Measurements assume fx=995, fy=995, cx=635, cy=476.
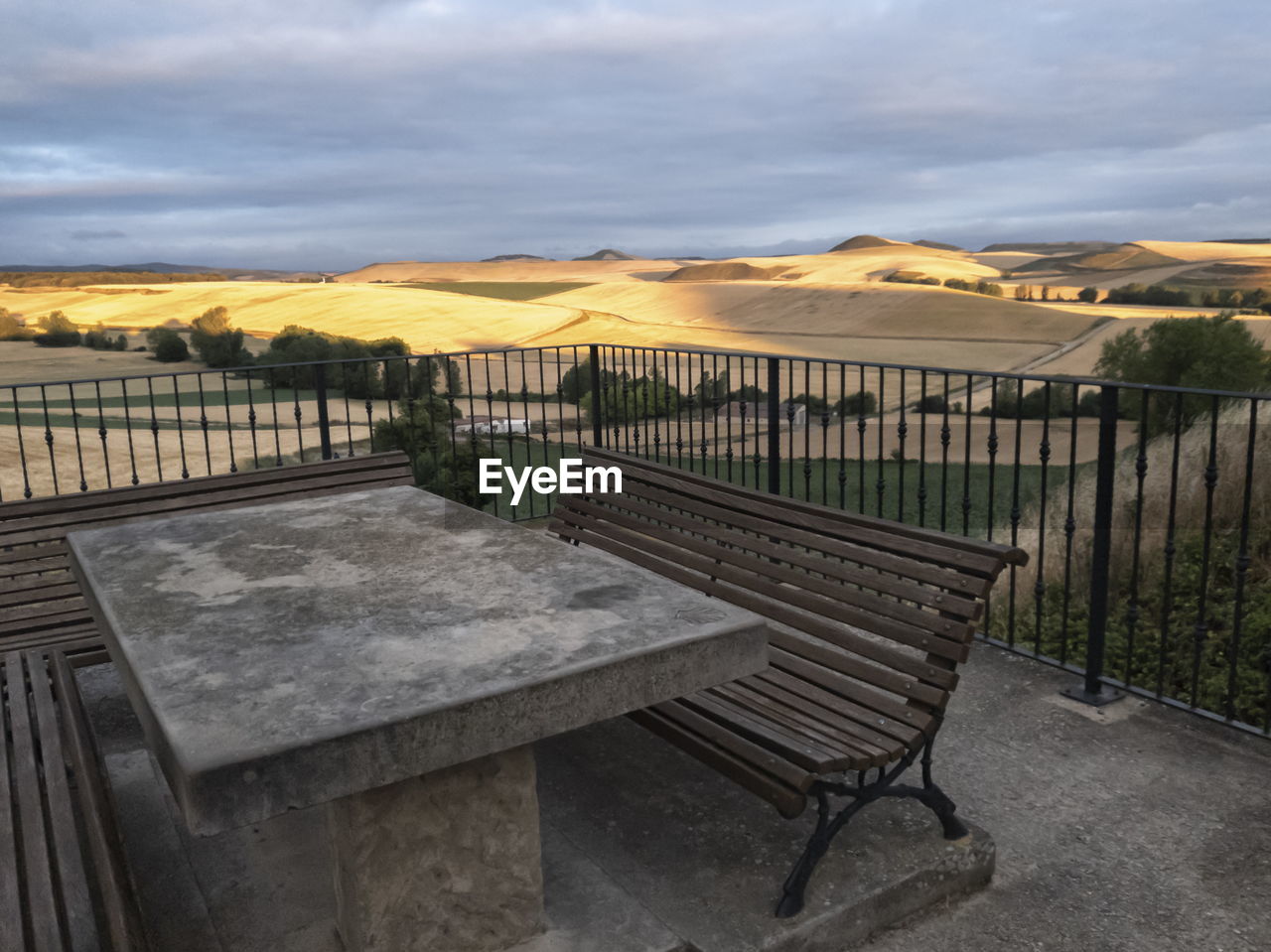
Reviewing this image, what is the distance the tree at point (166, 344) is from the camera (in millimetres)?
37406

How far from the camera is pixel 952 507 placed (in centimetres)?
2156

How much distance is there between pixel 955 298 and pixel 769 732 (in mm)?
45238

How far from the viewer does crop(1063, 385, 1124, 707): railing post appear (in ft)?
12.8

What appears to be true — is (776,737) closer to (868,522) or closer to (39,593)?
(868,522)

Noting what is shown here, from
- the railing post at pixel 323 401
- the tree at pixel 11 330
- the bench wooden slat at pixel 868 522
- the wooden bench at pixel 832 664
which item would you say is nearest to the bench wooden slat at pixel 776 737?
the wooden bench at pixel 832 664

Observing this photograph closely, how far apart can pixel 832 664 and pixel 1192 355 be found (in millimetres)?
38381

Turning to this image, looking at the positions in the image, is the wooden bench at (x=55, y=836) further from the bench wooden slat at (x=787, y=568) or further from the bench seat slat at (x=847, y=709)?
the bench wooden slat at (x=787, y=568)

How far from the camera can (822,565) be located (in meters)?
3.13

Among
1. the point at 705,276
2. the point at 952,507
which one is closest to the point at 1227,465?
the point at 952,507

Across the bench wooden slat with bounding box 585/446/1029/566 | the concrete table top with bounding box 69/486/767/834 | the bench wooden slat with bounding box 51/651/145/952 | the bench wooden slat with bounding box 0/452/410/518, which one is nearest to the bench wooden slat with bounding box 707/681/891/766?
the concrete table top with bounding box 69/486/767/834

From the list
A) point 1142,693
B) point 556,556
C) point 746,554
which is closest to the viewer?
point 556,556

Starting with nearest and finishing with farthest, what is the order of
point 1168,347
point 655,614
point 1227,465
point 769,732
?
1. point 655,614
2. point 769,732
3. point 1227,465
4. point 1168,347

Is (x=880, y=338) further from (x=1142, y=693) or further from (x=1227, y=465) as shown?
(x=1142, y=693)

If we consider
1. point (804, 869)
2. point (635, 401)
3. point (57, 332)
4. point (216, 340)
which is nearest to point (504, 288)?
point (216, 340)
